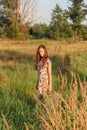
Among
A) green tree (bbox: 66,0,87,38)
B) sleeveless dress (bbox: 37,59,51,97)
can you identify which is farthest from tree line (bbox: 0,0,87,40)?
sleeveless dress (bbox: 37,59,51,97)

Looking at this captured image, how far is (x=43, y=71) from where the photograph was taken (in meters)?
6.90

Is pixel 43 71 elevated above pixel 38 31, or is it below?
above

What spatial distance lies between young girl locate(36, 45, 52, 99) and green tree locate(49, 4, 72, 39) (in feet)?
132

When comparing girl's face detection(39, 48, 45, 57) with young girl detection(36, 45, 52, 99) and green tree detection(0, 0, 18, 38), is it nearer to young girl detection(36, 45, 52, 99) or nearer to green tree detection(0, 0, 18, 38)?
young girl detection(36, 45, 52, 99)

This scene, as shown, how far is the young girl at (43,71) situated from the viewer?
22.1ft

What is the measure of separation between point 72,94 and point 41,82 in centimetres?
320

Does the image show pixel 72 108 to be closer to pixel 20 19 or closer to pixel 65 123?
pixel 65 123

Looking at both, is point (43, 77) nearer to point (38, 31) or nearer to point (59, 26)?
point (59, 26)

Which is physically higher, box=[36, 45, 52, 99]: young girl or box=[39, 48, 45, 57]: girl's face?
box=[39, 48, 45, 57]: girl's face

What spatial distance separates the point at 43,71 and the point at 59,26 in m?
45.0

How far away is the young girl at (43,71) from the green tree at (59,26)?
40.2 meters

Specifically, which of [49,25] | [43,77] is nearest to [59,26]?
[49,25]

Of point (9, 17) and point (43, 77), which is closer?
point (43, 77)

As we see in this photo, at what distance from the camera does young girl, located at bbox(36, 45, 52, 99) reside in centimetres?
675
